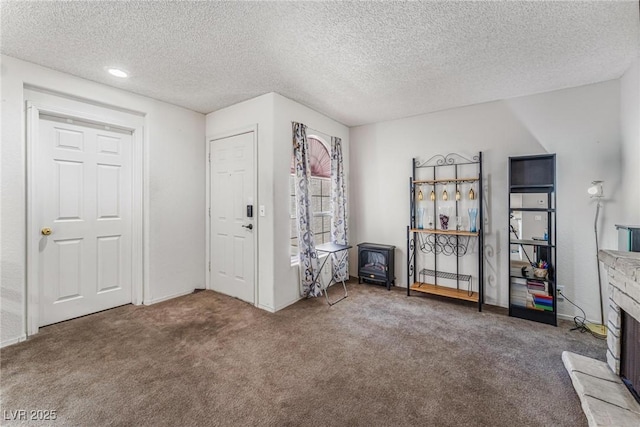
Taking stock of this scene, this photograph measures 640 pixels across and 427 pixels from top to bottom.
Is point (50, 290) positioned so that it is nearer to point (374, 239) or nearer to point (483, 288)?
point (374, 239)

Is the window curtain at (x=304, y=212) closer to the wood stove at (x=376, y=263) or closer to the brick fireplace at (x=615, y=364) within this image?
the wood stove at (x=376, y=263)

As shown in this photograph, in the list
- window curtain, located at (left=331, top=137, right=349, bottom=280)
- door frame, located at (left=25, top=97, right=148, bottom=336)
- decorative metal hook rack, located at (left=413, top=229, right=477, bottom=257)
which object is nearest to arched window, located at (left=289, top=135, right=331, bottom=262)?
window curtain, located at (left=331, top=137, right=349, bottom=280)

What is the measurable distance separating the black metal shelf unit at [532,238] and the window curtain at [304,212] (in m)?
2.28

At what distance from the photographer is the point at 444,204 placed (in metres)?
3.73

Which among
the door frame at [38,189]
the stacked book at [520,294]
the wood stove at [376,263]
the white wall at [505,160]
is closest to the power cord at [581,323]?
the white wall at [505,160]

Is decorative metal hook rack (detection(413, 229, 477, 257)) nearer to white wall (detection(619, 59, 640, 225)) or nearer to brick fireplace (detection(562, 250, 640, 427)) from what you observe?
white wall (detection(619, 59, 640, 225))

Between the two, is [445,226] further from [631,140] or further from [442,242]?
[631,140]

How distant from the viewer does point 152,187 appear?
131 inches

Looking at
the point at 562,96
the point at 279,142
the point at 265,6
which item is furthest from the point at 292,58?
the point at 562,96

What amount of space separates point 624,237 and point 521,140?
54.8 inches

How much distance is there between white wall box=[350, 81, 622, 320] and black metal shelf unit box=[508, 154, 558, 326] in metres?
0.17

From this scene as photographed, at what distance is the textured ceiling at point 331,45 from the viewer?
1.83 metres

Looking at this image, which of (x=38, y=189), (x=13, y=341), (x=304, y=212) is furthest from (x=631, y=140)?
(x=13, y=341)

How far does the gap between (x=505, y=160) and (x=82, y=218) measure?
15.8 ft
